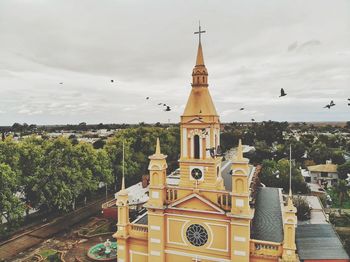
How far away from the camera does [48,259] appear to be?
27.0 metres

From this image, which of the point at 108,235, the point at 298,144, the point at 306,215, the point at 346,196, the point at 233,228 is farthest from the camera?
the point at 298,144

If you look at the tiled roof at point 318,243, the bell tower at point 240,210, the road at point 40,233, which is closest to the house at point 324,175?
the tiled roof at point 318,243

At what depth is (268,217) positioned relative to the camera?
26578 millimetres

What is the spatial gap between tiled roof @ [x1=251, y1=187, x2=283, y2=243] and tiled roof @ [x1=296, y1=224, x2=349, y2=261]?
5.89ft

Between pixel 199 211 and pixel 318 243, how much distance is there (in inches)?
394

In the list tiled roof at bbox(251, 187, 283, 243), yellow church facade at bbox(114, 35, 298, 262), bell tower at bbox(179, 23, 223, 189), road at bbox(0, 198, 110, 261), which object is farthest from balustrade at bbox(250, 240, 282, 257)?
road at bbox(0, 198, 110, 261)

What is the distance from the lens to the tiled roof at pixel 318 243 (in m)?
21.1

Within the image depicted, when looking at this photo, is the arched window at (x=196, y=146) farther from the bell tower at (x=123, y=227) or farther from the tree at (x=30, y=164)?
the tree at (x=30, y=164)

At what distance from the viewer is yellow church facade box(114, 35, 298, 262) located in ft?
63.2

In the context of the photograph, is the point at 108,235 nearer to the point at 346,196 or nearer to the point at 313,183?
the point at 346,196

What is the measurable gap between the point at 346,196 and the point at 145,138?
3537 centimetres

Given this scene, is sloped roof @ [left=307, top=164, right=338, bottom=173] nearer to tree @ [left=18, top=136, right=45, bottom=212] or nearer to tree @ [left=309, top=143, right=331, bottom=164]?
tree @ [left=309, top=143, right=331, bottom=164]

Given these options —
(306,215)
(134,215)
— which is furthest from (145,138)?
(306,215)

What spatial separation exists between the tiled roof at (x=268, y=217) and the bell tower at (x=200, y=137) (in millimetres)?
→ 5282
